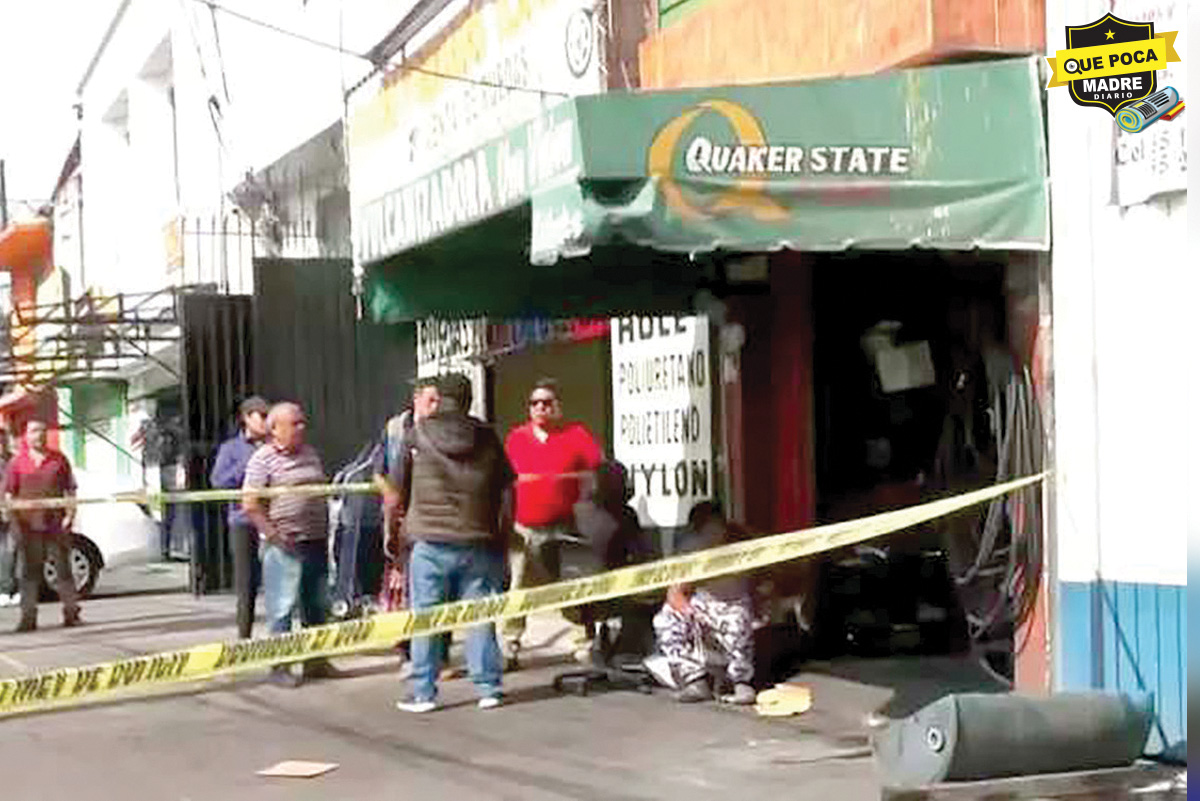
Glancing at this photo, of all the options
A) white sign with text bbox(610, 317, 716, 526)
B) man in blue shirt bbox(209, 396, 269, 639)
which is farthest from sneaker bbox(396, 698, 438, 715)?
white sign with text bbox(610, 317, 716, 526)

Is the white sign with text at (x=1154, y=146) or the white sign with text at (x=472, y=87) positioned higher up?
the white sign with text at (x=472, y=87)

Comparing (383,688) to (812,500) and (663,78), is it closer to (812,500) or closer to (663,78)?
(812,500)

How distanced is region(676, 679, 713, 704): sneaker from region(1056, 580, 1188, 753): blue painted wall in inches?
86.7

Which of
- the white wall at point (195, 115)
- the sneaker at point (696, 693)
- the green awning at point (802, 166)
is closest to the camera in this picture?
the green awning at point (802, 166)

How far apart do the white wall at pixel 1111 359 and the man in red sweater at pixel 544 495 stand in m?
3.77

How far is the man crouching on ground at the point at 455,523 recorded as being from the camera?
918 cm

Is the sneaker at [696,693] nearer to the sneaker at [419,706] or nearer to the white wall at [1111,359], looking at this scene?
the sneaker at [419,706]

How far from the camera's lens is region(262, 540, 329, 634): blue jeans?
414 inches

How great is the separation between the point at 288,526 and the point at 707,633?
109 inches

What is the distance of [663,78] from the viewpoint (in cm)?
1142

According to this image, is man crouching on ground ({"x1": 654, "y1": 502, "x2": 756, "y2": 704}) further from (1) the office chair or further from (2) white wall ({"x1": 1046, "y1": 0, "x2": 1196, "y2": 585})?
(2) white wall ({"x1": 1046, "y1": 0, "x2": 1196, "y2": 585})

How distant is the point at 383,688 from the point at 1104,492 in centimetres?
472

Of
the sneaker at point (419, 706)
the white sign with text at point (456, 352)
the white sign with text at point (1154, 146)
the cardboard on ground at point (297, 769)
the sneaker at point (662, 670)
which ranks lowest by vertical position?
the cardboard on ground at point (297, 769)

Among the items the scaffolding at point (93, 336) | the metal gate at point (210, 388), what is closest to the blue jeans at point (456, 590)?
the metal gate at point (210, 388)
